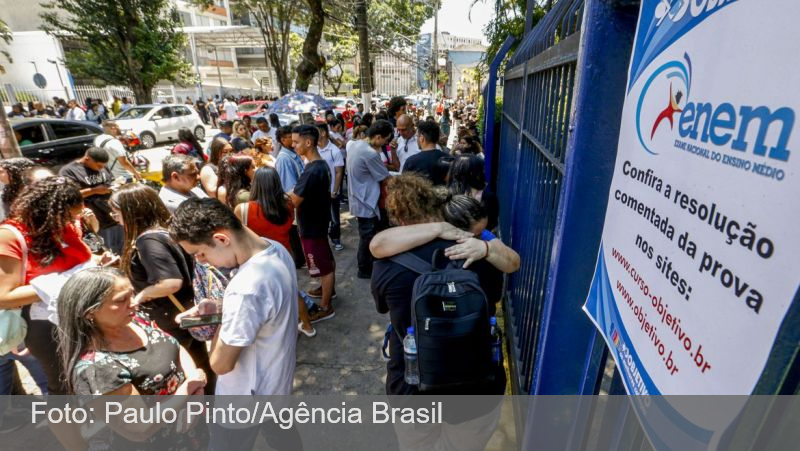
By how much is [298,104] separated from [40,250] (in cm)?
956

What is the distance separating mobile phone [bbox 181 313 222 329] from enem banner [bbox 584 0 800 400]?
67.3 inches

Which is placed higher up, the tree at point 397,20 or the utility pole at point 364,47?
the tree at point 397,20

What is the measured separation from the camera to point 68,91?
23.2 meters

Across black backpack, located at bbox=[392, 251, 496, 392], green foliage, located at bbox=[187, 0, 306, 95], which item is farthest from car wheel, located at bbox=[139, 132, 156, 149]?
black backpack, located at bbox=[392, 251, 496, 392]

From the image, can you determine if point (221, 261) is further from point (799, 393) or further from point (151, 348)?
point (799, 393)

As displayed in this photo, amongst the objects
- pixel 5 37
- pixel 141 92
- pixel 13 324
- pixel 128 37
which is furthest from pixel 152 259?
pixel 5 37

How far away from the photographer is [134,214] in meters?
2.32

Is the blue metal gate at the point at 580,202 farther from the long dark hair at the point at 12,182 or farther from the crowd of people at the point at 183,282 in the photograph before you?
the long dark hair at the point at 12,182

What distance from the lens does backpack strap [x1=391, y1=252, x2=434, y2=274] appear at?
1.68m

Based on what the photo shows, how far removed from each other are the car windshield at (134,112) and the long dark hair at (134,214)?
15.6m

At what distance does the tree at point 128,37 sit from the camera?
14781mm

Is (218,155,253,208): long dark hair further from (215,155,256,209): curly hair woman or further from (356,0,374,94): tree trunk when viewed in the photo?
(356,0,374,94): tree trunk

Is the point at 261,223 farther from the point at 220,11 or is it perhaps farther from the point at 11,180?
the point at 220,11

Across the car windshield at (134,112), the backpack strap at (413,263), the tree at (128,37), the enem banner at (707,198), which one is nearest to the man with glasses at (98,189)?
the backpack strap at (413,263)
